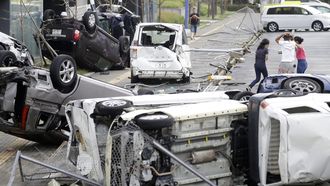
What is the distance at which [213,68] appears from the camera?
22516mm

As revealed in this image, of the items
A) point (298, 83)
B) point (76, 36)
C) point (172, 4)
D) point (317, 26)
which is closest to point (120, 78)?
point (76, 36)

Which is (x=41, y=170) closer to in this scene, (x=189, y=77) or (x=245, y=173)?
(x=245, y=173)

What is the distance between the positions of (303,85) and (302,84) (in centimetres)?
3

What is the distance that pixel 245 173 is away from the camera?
727 centimetres

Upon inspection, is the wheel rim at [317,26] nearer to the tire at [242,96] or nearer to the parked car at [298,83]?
the parked car at [298,83]

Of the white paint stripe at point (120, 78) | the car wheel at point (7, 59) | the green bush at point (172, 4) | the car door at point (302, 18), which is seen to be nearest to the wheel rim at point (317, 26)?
the car door at point (302, 18)

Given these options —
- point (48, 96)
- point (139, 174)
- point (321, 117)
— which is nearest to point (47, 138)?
point (48, 96)

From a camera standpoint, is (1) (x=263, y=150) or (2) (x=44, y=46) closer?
(1) (x=263, y=150)

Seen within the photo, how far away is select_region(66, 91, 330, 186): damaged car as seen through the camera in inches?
258

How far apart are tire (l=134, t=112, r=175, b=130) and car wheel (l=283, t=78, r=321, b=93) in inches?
237

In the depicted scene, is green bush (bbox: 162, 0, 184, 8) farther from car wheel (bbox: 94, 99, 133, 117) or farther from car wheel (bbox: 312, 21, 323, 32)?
car wheel (bbox: 94, 99, 133, 117)

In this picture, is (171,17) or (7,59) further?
(171,17)

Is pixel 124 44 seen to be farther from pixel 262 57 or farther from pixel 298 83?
pixel 298 83

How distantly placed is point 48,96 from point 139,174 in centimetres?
390
